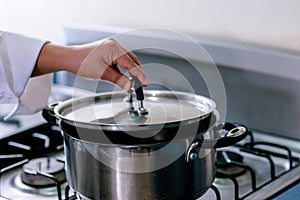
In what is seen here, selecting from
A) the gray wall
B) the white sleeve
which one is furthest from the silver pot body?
the gray wall

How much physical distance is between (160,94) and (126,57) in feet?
0.30

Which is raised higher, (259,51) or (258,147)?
(259,51)

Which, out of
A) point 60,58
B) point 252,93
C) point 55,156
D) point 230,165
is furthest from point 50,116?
point 252,93

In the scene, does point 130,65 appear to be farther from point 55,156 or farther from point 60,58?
point 55,156

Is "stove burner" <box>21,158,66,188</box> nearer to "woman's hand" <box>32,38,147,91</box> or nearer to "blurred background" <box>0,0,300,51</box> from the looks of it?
"woman's hand" <box>32,38,147,91</box>

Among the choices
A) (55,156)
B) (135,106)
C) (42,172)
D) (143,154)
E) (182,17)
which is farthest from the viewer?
(182,17)

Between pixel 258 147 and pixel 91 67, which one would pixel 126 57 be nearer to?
pixel 91 67

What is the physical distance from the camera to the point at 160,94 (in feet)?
3.08

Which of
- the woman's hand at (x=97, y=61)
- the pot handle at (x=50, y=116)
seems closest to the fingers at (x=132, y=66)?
the woman's hand at (x=97, y=61)

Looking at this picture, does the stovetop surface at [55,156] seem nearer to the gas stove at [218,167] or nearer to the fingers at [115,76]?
the gas stove at [218,167]

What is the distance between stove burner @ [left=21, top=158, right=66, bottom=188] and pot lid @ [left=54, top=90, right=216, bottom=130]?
0.14m

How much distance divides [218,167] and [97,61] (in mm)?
277

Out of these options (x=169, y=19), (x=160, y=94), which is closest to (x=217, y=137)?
(x=160, y=94)

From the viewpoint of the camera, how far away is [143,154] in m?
0.75
